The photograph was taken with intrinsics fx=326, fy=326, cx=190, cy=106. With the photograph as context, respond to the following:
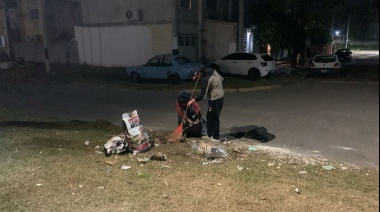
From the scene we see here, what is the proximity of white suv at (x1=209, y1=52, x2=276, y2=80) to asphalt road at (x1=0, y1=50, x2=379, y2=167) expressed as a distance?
200cm

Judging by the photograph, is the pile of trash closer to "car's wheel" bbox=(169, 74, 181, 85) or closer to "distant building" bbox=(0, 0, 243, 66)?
"car's wheel" bbox=(169, 74, 181, 85)

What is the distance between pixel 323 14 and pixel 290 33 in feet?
7.15

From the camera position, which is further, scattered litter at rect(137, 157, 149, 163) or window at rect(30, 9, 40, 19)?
window at rect(30, 9, 40, 19)

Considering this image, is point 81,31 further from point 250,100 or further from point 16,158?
point 16,158

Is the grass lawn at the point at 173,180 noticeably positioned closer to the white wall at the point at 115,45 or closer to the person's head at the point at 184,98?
the person's head at the point at 184,98

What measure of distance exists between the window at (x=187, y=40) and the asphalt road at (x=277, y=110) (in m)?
6.92

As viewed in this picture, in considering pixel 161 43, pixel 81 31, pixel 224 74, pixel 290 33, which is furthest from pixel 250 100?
pixel 81 31

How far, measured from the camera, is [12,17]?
31.5 metres

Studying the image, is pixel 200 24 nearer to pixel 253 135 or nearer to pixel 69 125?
pixel 69 125

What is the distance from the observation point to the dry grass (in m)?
3.64

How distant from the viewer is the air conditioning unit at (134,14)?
19617 mm

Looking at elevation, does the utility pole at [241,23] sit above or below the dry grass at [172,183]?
above

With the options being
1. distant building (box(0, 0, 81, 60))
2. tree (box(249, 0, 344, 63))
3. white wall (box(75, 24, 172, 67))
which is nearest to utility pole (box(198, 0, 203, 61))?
white wall (box(75, 24, 172, 67))

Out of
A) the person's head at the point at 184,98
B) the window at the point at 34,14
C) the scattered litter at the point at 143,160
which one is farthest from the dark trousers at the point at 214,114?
the window at the point at 34,14
